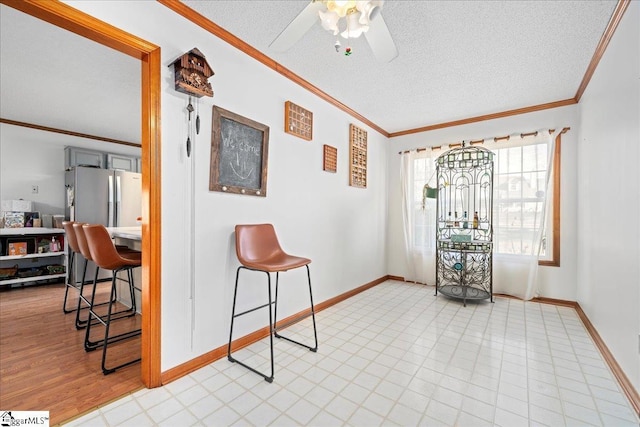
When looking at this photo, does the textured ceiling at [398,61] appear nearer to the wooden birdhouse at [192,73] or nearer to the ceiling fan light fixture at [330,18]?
the wooden birdhouse at [192,73]

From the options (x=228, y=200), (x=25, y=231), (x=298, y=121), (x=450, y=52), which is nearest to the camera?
(x=228, y=200)

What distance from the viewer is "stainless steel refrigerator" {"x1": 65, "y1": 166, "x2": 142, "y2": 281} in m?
4.25

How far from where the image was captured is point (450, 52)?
2.30 metres

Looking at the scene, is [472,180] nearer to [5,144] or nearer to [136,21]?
[136,21]

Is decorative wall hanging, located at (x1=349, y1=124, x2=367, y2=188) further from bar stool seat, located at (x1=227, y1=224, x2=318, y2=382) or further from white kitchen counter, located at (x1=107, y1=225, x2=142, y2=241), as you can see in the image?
white kitchen counter, located at (x1=107, y1=225, x2=142, y2=241)

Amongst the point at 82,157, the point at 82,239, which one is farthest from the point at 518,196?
the point at 82,157

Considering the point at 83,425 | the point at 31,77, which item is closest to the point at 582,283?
the point at 83,425

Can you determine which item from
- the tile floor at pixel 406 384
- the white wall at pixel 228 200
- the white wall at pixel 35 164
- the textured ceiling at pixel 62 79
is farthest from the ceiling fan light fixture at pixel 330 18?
the white wall at pixel 35 164

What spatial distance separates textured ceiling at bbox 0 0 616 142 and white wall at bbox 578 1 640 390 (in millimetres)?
318

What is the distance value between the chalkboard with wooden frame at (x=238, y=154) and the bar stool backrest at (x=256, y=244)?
12.1 inches

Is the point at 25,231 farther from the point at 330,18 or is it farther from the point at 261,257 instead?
the point at 330,18

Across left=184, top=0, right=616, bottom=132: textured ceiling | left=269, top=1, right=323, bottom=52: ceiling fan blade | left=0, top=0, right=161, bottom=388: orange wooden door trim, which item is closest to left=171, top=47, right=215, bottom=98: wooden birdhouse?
left=0, top=0, right=161, bottom=388: orange wooden door trim

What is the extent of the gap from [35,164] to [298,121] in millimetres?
4586

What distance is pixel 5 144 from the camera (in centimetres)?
411
